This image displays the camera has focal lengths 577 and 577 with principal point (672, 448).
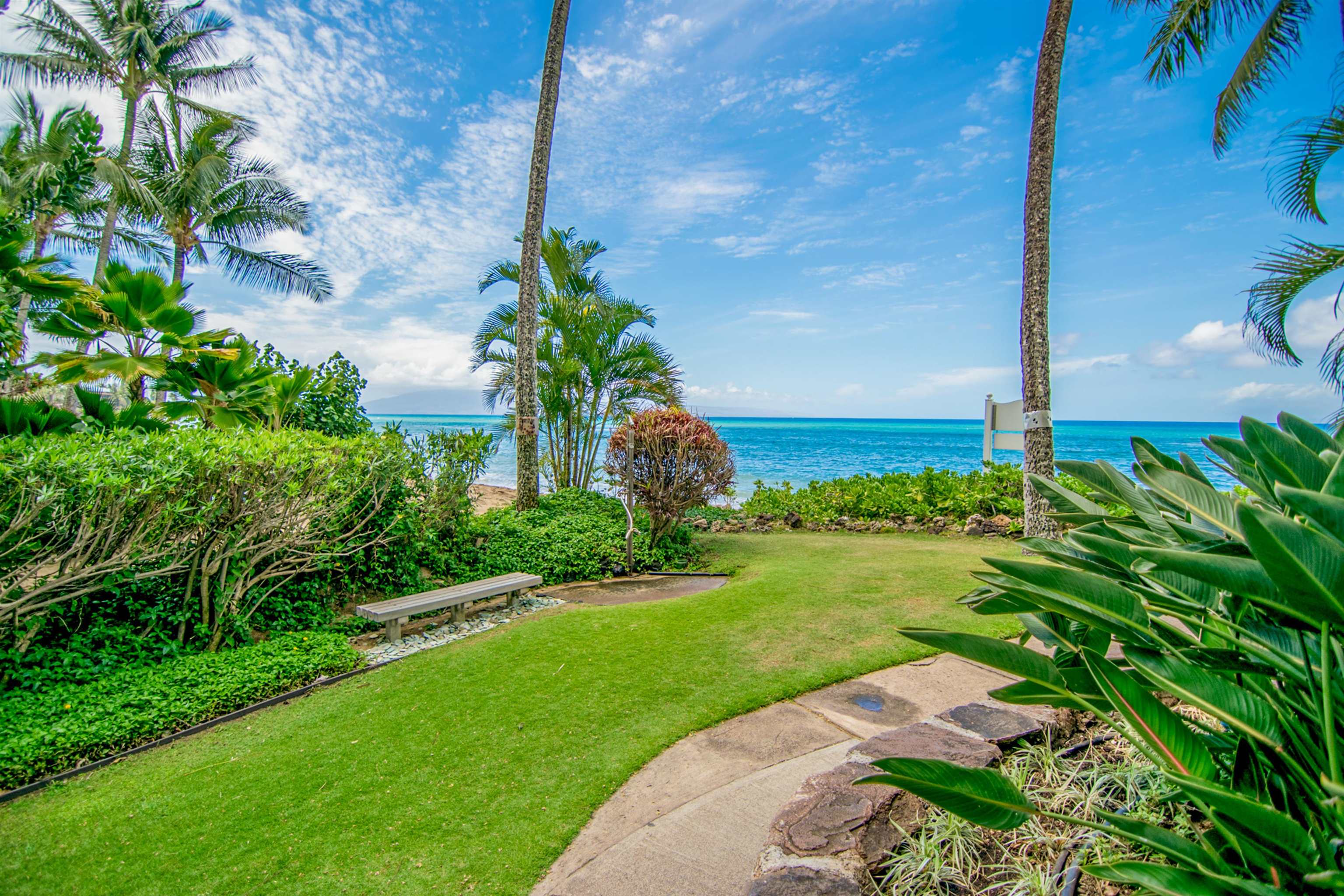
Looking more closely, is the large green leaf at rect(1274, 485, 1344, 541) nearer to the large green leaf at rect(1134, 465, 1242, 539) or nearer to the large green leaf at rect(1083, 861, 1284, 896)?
the large green leaf at rect(1134, 465, 1242, 539)

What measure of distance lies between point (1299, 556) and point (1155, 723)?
1.34 feet

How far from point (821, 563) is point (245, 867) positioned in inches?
236

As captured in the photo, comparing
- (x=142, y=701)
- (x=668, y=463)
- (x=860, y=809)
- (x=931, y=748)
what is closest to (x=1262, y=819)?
(x=860, y=809)

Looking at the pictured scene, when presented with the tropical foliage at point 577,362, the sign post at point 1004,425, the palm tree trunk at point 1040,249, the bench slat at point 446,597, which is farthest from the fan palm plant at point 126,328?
the sign post at point 1004,425

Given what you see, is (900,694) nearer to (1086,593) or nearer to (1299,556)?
(1086,593)

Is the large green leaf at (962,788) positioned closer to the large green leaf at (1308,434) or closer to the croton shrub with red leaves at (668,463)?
the large green leaf at (1308,434)

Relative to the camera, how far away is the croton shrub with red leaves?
24.8ft

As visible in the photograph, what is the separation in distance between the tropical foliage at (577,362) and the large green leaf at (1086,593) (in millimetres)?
8483

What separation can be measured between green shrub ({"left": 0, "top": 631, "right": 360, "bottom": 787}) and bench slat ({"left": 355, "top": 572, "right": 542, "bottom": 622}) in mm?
434

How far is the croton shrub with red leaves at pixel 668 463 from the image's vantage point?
7.57 meters

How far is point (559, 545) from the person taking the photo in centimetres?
709

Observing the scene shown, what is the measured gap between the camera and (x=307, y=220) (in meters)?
17.7

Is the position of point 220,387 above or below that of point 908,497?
above

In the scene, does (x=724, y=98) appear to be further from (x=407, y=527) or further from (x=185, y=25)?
(x=185, y=25)
